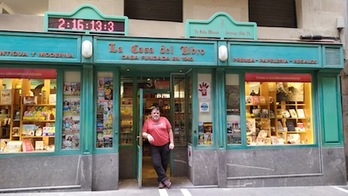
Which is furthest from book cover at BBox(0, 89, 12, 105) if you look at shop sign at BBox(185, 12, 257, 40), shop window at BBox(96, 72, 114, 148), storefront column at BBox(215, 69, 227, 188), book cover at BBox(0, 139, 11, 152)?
storefront column at BBox(215, 69, 227, 188)

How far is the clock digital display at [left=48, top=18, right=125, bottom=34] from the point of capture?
6184 millimetres

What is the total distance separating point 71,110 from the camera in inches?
237

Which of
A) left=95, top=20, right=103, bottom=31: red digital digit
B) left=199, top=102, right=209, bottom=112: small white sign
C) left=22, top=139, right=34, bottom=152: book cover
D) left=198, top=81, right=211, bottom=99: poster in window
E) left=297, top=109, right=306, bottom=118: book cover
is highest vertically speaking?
left=95, top=20, right=103, bottom=31: red digital digit

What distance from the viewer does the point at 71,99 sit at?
238 inches

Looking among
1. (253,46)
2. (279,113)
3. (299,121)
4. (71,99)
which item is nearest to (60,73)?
(71,99)

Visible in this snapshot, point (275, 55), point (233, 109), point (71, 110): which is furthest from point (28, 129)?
point (275, 55)

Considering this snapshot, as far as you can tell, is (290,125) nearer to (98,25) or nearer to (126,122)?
(126,122)

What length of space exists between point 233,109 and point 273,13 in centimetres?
339

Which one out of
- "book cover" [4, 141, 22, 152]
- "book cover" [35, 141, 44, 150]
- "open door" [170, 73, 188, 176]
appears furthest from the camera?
"open door" [170, 73, 188, 176]

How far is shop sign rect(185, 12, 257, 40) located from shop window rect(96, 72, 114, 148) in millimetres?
2226

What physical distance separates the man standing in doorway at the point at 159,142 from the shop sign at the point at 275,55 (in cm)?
214

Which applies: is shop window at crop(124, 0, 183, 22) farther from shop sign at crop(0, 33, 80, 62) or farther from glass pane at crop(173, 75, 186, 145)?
shop sign at crop(0, 33, 80, 62)

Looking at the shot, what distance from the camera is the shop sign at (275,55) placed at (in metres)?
6.35

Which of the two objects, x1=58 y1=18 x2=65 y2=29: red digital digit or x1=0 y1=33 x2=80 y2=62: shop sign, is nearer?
x1=0 y1=33 x2=80 y2=62: shop sign
